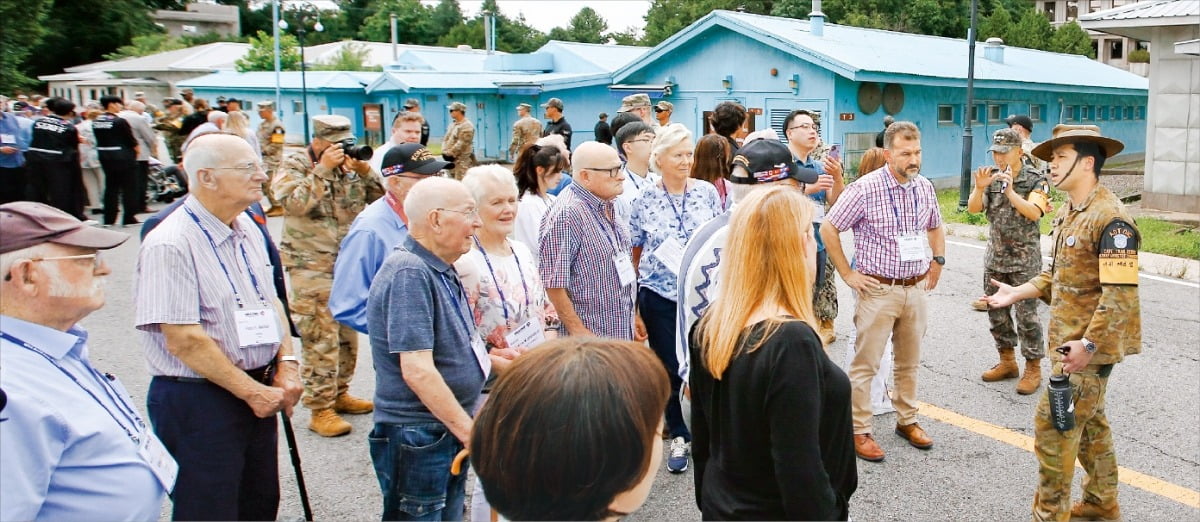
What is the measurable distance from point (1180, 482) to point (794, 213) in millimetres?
3430

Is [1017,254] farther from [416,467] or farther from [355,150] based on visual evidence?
[416,467]

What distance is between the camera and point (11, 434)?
1.97 meters

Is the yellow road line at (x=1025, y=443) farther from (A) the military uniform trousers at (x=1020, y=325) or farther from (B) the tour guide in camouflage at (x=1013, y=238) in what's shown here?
(A) the military uniform trousers at (x=1020, y=325)

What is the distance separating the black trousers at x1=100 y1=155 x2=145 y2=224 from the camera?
12961mm

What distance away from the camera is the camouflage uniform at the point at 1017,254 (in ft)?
19.9

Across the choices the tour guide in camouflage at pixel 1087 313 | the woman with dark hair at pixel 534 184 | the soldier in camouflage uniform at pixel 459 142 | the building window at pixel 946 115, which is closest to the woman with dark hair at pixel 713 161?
the woman with dark hair at pixel 534 184

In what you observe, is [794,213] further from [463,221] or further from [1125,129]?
[1125,129]

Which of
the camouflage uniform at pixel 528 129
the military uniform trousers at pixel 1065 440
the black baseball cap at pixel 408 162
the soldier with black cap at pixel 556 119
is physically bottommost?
the military uniform trousers at pixel 1065 440

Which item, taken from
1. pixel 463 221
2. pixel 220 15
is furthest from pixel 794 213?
pixel 220 15

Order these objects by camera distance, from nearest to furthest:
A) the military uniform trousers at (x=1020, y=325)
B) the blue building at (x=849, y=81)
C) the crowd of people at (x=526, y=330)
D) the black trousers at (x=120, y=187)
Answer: the crowd of people at (x=526, y=330) < the military uniform trousers at (x=1020, y=325) < the black trousers at (x=120, y=187) < the blue building at (x=849, y=81)

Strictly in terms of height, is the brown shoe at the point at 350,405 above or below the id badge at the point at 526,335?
below

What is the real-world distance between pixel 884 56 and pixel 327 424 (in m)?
17.5

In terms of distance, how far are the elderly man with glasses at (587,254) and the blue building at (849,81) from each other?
44.8 ft

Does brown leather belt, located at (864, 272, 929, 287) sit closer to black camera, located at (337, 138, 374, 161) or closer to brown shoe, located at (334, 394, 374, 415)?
black camera, located at (337, 138, 374, 161)
